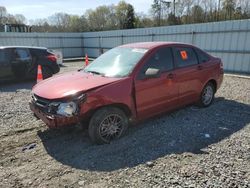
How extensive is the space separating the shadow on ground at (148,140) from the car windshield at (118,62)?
119cm

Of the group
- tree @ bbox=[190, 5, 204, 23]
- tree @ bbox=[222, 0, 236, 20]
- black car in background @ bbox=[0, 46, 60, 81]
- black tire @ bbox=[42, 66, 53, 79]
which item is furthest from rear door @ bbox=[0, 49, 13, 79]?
tree @ bbox=[190, 5, 204, 23]

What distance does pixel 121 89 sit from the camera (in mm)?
3934

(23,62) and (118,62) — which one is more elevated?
(118,62)

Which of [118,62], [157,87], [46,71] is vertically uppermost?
[118,62]

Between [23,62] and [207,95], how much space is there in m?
7.03

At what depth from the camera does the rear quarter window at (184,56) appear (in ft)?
16.3

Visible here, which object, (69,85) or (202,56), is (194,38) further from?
(69,85)

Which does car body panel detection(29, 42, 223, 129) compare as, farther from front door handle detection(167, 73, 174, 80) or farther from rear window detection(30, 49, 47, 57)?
rear window detection(30, 49, 47, 57)

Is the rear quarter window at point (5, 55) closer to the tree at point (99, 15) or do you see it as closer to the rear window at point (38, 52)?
the rear window at point (38, 52)

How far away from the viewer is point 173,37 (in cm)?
1341

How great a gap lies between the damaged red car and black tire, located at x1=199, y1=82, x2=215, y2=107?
1.00ft

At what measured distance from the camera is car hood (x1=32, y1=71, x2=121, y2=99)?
Answer: 3696 millimetres

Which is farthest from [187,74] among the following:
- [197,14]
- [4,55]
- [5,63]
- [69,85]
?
[197,14]

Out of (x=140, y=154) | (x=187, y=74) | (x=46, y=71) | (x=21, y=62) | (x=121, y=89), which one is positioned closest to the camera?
(x=140, y=154)
